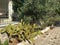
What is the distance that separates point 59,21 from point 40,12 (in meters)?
3.41

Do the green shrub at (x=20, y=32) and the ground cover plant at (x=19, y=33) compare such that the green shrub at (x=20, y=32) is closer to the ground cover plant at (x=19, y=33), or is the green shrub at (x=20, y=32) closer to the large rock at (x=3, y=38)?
the ground cover plant at (x=19, y=33)

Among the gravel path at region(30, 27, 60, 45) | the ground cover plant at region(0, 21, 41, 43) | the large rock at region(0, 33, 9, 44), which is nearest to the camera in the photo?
the large rock at region(0, 33, 9, 44)

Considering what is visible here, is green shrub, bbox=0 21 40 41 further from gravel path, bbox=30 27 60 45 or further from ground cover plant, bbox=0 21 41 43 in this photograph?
gravel path, bbox=30 27 60 45

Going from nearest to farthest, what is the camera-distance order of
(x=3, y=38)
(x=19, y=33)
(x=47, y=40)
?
1. (x=3, y=38)
2. (x=19, y=33)
3. (x=47, y=40)

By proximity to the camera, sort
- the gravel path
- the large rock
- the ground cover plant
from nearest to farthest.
Result: the large rock → the gravel path → the ground cover plant

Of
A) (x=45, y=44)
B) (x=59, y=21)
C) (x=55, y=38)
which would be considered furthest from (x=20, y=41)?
(x=59, y=21)

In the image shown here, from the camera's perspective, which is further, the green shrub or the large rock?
the green shrub

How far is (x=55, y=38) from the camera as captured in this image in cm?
1180

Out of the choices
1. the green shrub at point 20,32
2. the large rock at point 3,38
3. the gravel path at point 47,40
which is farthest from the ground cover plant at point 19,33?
the large rock at point 3,38

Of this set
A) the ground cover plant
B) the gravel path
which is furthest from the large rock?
the gravel path

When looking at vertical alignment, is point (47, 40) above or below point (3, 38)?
below

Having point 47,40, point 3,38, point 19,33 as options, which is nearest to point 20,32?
point 19,33

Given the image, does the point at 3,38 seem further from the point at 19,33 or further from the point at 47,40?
the point at 47,40

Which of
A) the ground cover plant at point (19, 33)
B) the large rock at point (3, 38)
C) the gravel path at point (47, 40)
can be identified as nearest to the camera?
the large rock at point (3, 38)
